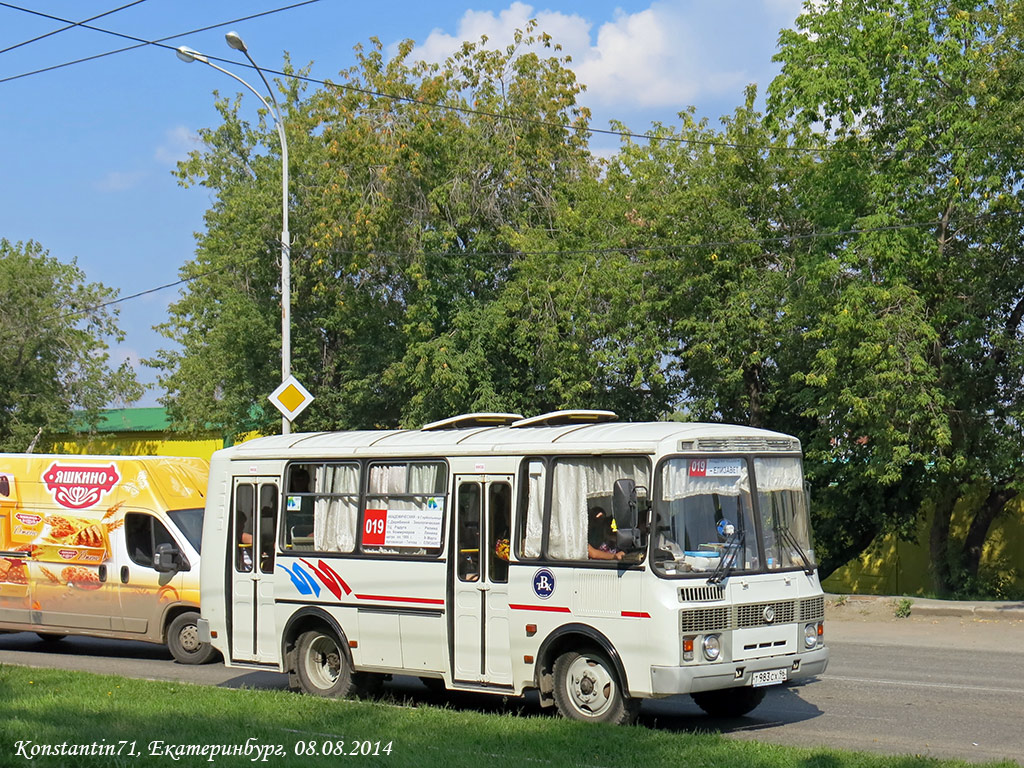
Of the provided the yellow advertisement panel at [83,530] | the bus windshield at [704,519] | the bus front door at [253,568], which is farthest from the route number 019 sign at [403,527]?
the yellow advertisement panel at [83,530]

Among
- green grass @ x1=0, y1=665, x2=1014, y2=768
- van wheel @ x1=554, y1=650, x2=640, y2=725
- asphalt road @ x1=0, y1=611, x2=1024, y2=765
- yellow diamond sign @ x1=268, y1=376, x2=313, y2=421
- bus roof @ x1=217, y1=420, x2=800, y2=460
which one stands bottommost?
asphalt road @ x1=0, y1=611, x2=1024, y2=765

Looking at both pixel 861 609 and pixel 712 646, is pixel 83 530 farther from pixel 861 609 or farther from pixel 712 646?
pixel 861 609

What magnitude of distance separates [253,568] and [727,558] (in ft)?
17.3

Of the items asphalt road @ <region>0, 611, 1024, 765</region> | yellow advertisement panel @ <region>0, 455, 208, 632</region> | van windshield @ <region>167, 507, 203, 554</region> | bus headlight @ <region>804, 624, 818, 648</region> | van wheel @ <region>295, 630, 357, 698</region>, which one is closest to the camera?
asphalt road @ <region>0, 611, 1024, 765</region>

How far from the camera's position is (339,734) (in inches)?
368

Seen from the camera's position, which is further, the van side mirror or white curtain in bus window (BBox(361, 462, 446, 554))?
the van side mirror

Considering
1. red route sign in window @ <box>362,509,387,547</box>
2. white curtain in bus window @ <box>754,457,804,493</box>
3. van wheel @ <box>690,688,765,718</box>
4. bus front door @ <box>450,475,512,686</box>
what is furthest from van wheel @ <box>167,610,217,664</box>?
white curtain in bus window @ <box>754,457,804,493</box>

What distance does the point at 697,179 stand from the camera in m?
25.1

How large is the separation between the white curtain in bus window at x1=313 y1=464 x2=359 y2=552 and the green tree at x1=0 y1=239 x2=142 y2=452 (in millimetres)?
33158

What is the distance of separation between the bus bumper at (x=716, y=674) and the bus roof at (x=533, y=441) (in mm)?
1730

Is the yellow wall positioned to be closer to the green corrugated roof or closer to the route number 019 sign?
the route number 019 sign

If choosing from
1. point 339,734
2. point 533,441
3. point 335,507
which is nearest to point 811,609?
point 533,441

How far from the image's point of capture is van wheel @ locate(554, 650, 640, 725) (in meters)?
9.99

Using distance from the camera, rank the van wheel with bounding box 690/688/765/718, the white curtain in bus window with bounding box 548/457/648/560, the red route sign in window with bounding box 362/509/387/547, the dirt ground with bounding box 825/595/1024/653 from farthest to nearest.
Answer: the dirt ground with bounding box 825/595/1024/653 < the red route sign in window with bounding box 362/509/387/547 < the van wheel with bounding box 690/688/765/718 < the white curtain in bus window with bounding box 548/457/648/560
